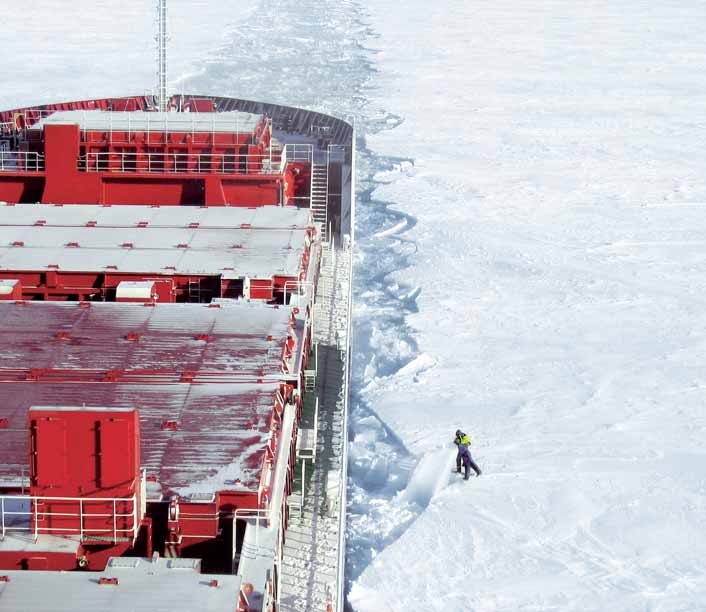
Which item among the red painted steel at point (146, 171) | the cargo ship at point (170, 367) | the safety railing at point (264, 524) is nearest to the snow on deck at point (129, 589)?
the cargo ship at point (170, 367)

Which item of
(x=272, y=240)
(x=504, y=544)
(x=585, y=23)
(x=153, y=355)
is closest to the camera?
(x=153, y=355)

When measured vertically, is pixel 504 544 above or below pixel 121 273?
below

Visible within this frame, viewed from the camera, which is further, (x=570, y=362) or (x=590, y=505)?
(x=570, y=362)

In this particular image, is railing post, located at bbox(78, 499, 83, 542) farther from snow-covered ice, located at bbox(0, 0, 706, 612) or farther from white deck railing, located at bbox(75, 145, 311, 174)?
white deck railing, located at bbox(75, 145, 311, 174)

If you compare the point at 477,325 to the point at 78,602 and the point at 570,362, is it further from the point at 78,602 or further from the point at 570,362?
the point at 78,602

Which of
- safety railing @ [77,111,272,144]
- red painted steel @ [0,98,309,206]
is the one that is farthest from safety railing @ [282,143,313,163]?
red painted steel @ [0,98,309,206]

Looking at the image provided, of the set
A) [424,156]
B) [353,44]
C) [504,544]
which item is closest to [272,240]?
[504,544]

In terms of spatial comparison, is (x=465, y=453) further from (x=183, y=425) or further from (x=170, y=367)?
(x=183, y=425)

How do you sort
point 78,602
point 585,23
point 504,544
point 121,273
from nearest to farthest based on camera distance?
point 78,602, point 504,544, point 121,273, point 585,23

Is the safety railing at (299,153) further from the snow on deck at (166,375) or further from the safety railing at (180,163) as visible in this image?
the snow on deck at (166,375)

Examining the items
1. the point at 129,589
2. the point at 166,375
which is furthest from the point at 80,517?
the point at 166,375
